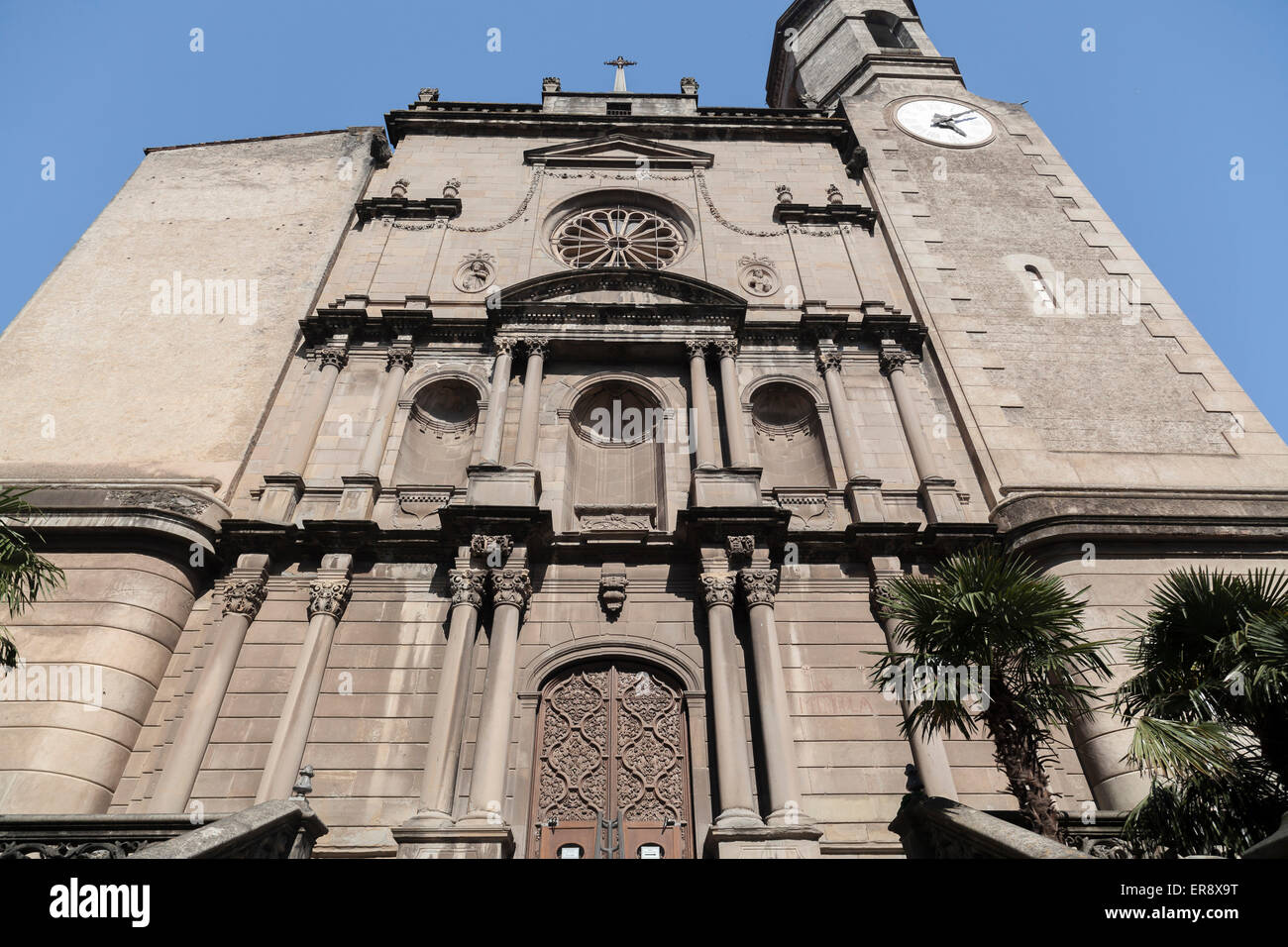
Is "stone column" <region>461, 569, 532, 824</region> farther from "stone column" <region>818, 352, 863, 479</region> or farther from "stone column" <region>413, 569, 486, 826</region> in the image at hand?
"stone column" <region>818, 352, 863, 479</region>

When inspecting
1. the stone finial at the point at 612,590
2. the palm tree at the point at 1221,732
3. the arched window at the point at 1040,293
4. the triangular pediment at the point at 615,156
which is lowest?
the palm tree at the point at 1221,732

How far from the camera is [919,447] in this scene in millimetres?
15992

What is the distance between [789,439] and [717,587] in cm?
558

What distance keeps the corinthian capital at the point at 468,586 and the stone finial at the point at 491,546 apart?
0.33m

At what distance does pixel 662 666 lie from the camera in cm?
1303

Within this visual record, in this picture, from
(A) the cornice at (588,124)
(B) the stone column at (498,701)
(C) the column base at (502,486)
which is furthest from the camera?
(A) the cornice at (588,124)

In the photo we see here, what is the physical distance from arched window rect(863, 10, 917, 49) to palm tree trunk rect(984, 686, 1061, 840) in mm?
30820

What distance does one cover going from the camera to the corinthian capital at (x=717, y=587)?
13.0 m

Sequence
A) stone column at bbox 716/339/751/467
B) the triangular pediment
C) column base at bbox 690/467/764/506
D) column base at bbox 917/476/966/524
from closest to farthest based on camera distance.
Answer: column base at bbox 690/467/764/506 < column base at bbox 917/476/966/524 < stone column at bbox 716/339/751/467 < the triangular pediment

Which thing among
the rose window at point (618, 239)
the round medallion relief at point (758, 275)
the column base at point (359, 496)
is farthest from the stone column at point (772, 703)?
the rose window at point (618, 239)

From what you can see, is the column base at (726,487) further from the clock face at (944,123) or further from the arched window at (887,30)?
the arched window at (887,30)

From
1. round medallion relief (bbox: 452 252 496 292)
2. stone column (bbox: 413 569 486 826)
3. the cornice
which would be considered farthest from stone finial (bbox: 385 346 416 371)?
the cornice

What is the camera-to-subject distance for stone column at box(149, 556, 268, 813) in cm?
1119
